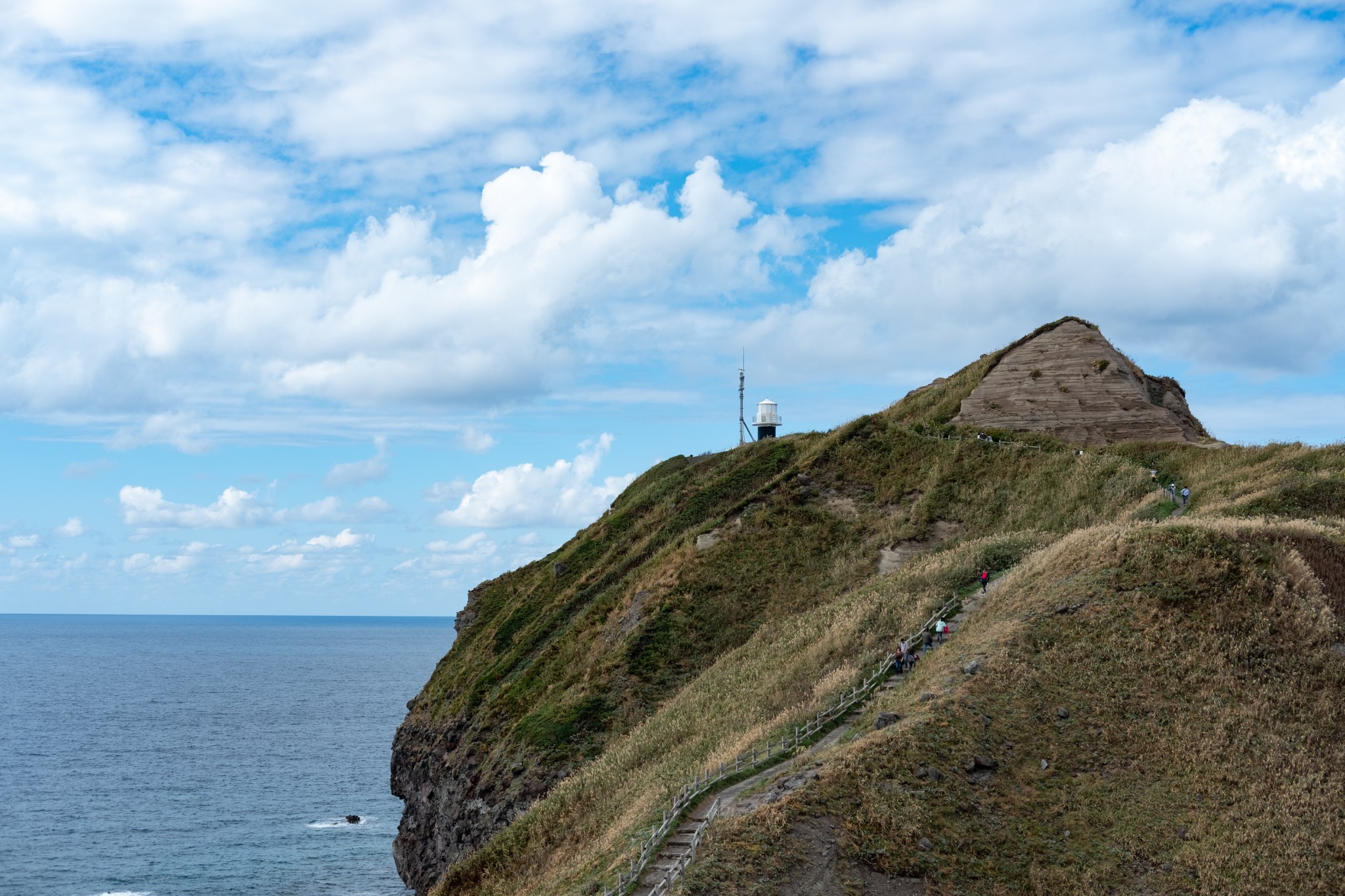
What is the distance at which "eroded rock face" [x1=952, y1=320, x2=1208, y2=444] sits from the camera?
61.2 meters

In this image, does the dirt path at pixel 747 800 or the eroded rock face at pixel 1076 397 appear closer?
the dirt path at pixel 747 800

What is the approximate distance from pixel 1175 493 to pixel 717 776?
31075mm

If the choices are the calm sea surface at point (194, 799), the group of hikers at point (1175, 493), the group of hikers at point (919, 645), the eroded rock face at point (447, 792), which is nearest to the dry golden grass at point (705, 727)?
the group of hikers at point (919, 645)

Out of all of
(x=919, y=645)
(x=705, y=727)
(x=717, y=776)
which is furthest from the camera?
(x=705, y=727)

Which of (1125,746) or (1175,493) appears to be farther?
(1175,493)

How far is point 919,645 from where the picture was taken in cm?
3456

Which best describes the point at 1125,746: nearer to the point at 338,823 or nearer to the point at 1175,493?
the point at 1175,493

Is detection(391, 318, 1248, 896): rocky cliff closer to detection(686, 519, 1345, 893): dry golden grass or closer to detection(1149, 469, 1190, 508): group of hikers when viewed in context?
detection(1149, 469, 1190, 508): group of hikers

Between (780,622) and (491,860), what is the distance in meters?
17.7

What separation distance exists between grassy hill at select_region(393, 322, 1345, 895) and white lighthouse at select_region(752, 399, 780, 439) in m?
16.8

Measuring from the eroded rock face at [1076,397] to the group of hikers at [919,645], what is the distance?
3011 cm

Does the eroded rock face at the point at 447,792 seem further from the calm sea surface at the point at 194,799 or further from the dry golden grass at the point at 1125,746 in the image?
the dry golden grass at the point at 1125,746

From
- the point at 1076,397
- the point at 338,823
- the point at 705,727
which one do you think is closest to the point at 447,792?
the point at 705,727

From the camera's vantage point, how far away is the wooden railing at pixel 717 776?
22938mm
